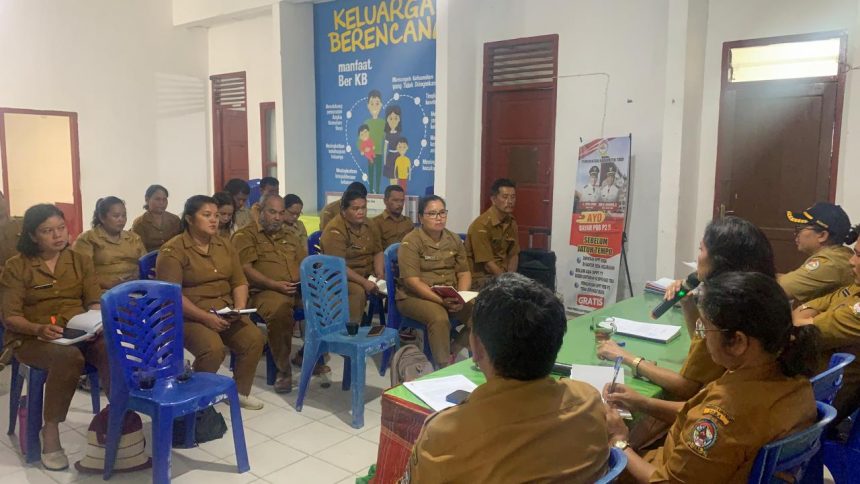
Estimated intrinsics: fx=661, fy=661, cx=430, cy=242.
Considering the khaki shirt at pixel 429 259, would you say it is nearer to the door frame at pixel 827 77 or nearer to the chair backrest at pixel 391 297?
the chair backrest at pixel 391 297

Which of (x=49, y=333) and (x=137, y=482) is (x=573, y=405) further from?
(x=49, y=333)

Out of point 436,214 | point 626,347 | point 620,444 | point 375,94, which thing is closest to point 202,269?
point 436,214

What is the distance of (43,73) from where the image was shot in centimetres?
725

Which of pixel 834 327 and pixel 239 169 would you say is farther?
pixel 239 169

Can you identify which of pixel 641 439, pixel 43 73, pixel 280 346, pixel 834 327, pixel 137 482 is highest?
pixel 43 73

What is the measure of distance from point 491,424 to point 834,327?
1760 millimetres

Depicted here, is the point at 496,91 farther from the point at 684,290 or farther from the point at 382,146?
the point at 684,290

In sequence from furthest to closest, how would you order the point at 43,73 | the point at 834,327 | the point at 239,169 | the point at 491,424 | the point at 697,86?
1. the point at 239,169
2. the point at 43,73
3. the point at 697,86
4. the point at 834,327
5. the point at 491,424

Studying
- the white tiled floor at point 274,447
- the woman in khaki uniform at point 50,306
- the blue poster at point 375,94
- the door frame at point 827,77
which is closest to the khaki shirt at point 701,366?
the white tiled floor at point 274,447

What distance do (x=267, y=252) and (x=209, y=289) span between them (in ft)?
2.25

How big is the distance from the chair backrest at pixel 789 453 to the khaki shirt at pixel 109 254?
3921 mm

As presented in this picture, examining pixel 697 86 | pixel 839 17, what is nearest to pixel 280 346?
pixel 697 86

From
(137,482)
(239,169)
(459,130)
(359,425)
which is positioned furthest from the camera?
(239,169)

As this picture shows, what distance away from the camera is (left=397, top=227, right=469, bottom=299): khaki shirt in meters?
4.34
